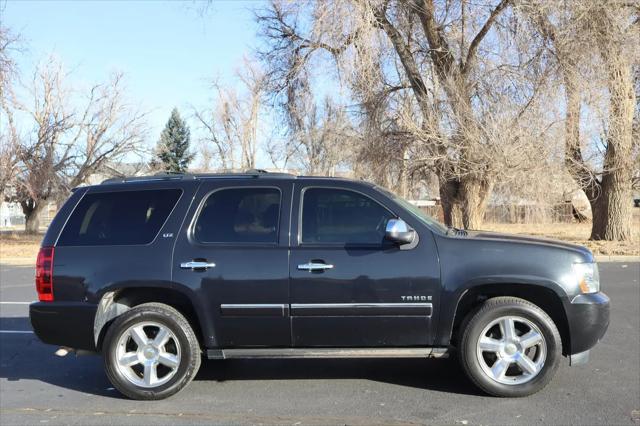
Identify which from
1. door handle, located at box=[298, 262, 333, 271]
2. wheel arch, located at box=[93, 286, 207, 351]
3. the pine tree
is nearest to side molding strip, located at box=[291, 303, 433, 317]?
door handle, located at box=[298, 262, 333, 271]

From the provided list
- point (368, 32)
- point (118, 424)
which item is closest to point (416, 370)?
point (118, 424)

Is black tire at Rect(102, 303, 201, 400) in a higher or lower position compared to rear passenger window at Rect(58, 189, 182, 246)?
lower

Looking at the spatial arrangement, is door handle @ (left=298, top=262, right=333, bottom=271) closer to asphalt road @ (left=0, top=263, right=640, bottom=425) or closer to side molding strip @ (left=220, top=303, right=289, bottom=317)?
side molding strip @ (left=220, top=303, right=289, bottom=317)

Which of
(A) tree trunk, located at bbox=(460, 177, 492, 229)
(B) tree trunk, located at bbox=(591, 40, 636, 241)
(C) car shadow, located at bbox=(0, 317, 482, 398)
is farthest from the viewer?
(A) tree trunk, located at bbox=(460, 177, 492, 229)

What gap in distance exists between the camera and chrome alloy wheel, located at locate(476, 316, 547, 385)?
4.91m

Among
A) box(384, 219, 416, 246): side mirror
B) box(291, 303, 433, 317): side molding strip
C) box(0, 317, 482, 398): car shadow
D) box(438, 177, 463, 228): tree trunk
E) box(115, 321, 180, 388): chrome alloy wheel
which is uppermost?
A: box(438, 177, 463, 228): tree trunk

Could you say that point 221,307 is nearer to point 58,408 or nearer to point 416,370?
point 58,408

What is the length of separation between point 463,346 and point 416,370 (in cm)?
105

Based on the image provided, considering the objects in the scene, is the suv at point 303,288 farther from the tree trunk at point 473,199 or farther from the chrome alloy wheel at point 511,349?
the tree trunk at point 473,199

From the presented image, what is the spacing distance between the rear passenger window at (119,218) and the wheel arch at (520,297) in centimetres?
277

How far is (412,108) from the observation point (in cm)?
1833

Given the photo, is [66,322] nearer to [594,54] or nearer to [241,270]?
[241,270]

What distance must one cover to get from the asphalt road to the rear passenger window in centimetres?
141

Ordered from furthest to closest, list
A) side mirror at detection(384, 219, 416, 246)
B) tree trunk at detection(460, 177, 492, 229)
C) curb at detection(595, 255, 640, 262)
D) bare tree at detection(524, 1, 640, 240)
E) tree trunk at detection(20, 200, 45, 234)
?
1. tree trunk at detection(20, 200, 45, 234)
2. tree trunk at detection(460, 177, 492, 229)
3. curb at detection(595, 255, 640, 262)
4. bare tree at detection(524, 1, 640, 240)
5. side mirror at detection(384, 219, 416, 246)
